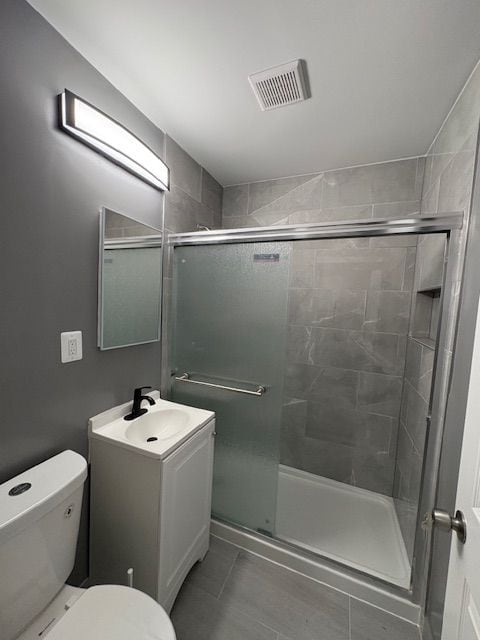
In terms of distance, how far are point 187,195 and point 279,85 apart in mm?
850

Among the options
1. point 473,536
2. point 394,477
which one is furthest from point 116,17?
point 394,477

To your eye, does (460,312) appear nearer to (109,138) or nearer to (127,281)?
(127,281)

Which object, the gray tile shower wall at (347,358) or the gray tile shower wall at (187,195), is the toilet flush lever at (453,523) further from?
the gray tile shower wall at (187,195)

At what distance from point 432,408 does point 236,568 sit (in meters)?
1.34

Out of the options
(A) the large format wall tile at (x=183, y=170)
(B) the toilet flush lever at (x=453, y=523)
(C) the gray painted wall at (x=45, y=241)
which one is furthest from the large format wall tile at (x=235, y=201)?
(B) the toilet flush lever at (x=453, y=523)

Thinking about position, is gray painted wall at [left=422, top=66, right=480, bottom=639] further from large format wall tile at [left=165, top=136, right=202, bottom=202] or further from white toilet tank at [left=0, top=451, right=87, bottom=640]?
large format wall tile at [left=165, top=136, right=202, bottom=202]

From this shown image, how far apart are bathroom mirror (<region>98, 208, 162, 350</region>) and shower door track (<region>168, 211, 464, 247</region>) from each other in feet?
0.92

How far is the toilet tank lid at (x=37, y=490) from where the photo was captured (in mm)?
723

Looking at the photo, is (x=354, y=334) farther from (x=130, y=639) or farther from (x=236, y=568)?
(x=130, y=639)

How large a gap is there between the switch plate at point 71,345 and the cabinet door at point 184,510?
597mm

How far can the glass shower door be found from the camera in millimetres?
1454

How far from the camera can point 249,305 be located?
150 centimetres

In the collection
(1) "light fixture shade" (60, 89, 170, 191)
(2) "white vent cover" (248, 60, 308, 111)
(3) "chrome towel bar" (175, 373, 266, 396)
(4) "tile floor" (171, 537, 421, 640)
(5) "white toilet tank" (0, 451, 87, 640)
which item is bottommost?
(4) "tile floor" (171, 537, 421, 640)

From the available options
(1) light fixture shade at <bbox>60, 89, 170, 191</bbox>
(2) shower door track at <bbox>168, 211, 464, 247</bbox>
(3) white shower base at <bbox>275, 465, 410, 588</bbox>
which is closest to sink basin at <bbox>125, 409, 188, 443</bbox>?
(3) white shower base at <bbox>275, 465, 410, 588</bbox>
